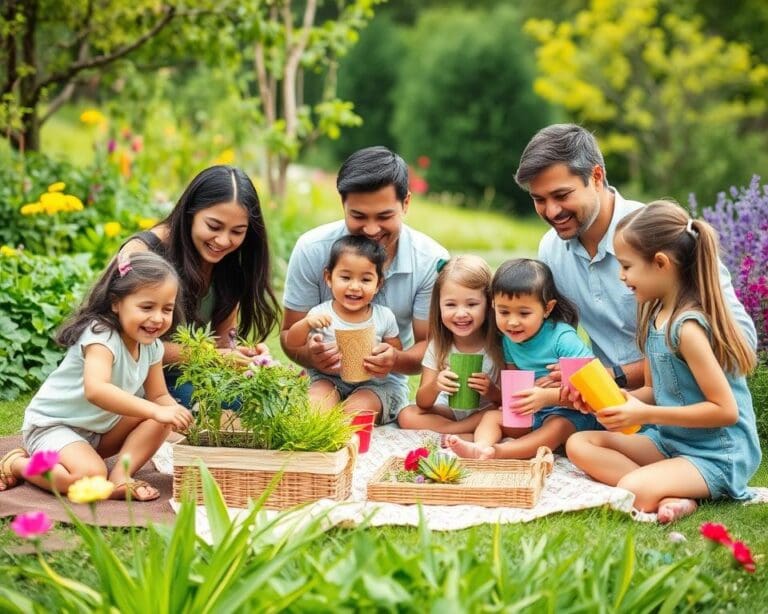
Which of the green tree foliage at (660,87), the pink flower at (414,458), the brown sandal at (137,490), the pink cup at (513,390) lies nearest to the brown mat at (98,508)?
the brown sandal at (137,490)

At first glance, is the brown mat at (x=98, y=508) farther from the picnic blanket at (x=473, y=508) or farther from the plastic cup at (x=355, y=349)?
the plastic cup at (x=355, y=349)

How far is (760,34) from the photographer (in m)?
21.8

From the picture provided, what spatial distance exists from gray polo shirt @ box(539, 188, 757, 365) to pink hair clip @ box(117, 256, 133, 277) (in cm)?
183

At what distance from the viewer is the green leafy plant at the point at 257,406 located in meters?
3.77

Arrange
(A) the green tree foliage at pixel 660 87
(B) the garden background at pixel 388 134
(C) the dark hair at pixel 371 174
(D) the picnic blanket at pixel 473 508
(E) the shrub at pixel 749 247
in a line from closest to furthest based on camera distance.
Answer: (B) the garden background at pixel 388 134 < (D) the picnic blanket at pixel 473 508 < (C) the dark hair at pixel 371 174 < (E) the shrub at pixel 749 247 < (A) the green tree foliage at pixel 660 87

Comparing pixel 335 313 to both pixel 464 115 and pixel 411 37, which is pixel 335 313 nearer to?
pixel 464 115

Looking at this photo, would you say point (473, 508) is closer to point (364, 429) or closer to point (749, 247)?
point (364, 429)

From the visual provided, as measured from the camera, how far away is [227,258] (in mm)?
4977

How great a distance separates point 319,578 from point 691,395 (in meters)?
1.89

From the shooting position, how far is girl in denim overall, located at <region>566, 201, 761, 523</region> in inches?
151

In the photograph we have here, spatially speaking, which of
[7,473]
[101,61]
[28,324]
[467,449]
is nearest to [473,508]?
[467,449]

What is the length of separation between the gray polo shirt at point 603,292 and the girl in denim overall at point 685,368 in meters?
0.56

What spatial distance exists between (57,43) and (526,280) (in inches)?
215

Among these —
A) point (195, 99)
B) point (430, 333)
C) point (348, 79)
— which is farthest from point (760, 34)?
point (430, 333)
